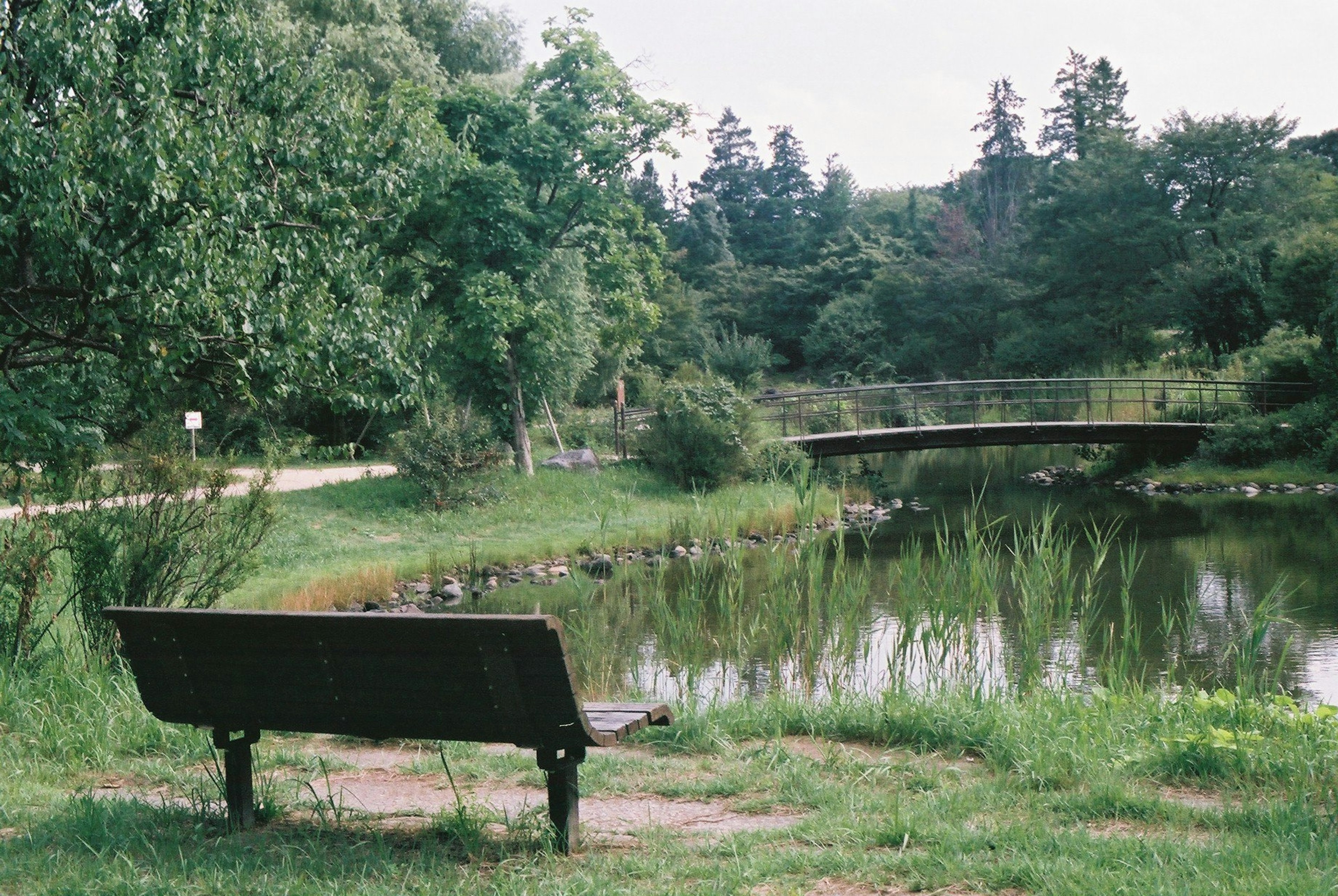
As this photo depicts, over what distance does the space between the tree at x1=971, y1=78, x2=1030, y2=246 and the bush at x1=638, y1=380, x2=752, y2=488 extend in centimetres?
3354

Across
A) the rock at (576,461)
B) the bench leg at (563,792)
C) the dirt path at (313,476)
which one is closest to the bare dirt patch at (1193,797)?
the bench leg at (563,792)

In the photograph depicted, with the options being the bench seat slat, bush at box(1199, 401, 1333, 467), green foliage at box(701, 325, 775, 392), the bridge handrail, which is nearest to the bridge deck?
bush at box(1199, 401, 1333, 467)

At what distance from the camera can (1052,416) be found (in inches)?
1138

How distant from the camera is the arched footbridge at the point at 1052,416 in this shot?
21.9 metres

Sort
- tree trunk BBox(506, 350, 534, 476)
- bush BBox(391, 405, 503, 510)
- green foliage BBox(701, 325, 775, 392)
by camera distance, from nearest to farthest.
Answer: bush BBox(391, 405, 503, 510)
tree trunk BBox(506, 350, 534, 476)
green foliage BBox(701, 325, 775, 392)

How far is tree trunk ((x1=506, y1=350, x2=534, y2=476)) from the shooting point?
1948 centimetres

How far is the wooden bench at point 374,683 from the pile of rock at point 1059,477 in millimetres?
24291

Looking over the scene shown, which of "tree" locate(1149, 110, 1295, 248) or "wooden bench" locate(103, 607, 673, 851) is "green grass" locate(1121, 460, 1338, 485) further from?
"wooden bench" locate(103, 607, 673, 851)

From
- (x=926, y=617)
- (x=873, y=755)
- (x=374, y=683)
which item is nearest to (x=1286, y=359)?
(x=926, y=617)

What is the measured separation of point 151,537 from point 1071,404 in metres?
27.8

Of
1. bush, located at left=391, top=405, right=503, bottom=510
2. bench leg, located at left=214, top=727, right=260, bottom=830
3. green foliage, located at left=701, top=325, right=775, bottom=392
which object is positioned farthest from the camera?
green foliage, located at left=701, top=325, right=775, bottom=392

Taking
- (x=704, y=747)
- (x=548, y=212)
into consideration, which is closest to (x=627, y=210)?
(x=548, y=212)

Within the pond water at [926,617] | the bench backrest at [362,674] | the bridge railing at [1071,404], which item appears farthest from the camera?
the bridge railing at [1071,404]

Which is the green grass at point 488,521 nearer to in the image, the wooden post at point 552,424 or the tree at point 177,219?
the wooden post at point 552,424
